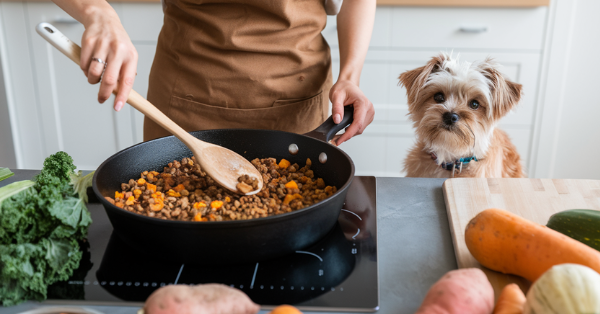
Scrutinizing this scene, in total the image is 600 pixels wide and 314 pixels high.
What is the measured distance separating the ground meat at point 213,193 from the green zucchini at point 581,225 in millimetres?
413

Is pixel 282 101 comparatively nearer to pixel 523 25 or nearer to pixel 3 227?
pixel 3 227

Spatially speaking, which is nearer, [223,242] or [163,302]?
[163,302]

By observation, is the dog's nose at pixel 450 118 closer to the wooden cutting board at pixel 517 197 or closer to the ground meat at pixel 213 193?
the wooden cutting board at pixel 517 197

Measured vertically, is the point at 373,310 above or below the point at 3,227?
below

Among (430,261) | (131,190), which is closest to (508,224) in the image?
(430,261)

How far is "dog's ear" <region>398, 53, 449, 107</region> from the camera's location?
5.86 ft

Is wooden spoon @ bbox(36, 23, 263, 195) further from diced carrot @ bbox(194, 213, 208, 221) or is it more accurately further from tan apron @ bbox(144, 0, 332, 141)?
tan apron @ bbox(144, 0, 332, 141)

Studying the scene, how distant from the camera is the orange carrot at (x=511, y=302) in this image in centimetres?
56

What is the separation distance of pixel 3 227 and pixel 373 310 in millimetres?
529

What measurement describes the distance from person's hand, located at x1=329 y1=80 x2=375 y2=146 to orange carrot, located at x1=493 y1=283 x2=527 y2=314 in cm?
58

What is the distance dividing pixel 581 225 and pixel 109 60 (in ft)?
2.75

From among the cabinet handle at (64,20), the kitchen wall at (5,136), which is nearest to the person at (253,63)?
the cabinet handle at (64,20)

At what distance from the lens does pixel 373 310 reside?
2.14 feet

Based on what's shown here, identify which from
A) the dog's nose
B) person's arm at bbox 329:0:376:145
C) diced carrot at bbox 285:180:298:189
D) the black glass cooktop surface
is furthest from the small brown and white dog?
the black glass cooktop surface
